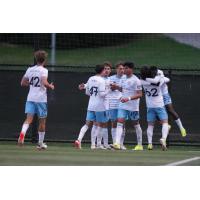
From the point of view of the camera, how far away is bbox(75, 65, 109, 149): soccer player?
16938 mm

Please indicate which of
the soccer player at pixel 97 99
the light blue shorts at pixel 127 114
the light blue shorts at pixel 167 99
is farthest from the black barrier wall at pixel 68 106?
the light blue shorts at pixel 127 114

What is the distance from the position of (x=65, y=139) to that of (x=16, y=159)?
605cm

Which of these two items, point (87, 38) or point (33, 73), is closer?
point (33, 73)

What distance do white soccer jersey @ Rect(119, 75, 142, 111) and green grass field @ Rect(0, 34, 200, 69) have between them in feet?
63.0

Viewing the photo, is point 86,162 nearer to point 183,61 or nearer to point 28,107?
point 28,107

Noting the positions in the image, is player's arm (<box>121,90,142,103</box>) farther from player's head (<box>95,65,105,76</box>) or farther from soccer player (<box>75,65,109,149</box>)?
player's head (<box>95,65,105,76</box>)

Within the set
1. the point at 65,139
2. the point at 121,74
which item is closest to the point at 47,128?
the point at 65,139

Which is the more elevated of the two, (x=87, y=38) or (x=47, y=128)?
(x=87, y=38)

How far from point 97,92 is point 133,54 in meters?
24.6

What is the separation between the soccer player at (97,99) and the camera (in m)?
16.9

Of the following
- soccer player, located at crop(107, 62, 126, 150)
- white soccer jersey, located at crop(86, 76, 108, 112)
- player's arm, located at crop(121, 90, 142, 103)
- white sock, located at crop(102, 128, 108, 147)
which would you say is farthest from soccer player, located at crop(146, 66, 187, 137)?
white sock, located at crop(102, 128, 108, 147)

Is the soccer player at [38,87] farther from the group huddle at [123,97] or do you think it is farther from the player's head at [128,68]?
the player's head at [128,68]

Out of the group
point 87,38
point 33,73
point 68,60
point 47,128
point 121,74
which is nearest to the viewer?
point 33,73

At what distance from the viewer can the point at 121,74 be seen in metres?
17.5
